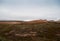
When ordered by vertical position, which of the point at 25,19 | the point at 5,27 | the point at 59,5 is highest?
the point at 59,5

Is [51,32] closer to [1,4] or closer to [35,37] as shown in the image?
[35,37]

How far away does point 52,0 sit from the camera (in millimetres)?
4168

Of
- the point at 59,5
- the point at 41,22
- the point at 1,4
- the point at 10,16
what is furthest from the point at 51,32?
the point at 1,4

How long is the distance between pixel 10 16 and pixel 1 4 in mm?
553

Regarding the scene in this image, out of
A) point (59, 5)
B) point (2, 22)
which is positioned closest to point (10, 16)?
point (2, 22)

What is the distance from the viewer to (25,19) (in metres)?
4.05

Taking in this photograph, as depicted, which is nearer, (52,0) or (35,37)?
(35,37)

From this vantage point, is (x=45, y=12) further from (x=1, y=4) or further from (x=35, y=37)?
(x=1, y=4)

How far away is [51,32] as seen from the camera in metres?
3.82

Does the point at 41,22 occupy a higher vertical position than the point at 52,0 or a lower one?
lower

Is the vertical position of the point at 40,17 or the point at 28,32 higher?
the point at 40,17


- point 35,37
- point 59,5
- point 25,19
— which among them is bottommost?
point 35,37

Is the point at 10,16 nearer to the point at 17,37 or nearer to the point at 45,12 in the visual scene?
the point at 17,37

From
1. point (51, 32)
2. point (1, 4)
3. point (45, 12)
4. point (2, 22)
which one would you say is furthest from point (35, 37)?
point (1, 4)
